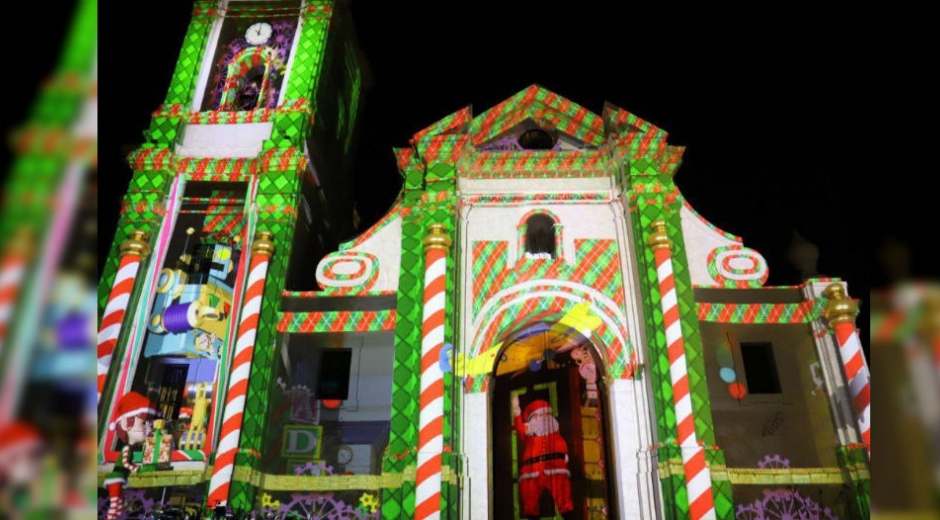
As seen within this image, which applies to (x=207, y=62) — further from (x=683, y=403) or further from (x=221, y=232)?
(x=683, y=403)

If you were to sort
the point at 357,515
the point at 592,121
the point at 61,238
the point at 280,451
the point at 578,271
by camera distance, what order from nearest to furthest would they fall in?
the point at 61,238 < the point at 357,515 < the point at 280,451 < the point at 578,271 < the point at 592,121

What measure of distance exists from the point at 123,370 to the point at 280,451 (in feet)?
10.2

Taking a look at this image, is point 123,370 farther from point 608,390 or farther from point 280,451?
point 608,390

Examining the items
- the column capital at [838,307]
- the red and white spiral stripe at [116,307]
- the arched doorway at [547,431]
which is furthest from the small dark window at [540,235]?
the red and white spiral stripe at [116,307]

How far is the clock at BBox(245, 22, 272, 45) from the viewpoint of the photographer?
1543 cm

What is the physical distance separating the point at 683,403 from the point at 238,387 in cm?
739

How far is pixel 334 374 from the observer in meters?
11.8

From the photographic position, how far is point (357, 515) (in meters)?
10.2

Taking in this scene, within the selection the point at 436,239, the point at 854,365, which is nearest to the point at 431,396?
the point at 436,239

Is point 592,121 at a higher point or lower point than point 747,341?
higher

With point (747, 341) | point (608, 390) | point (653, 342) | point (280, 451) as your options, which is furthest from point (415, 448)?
point (747, 341)

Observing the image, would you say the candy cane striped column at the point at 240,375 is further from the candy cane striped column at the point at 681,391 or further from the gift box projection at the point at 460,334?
the candy cane striped column at the point at 681,391

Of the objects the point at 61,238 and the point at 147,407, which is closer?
the point at 61,238

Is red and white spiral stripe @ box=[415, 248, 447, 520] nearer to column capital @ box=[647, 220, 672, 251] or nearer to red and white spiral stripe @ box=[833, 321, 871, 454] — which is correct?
column capital @ box=[647, 220, 672, 251]
